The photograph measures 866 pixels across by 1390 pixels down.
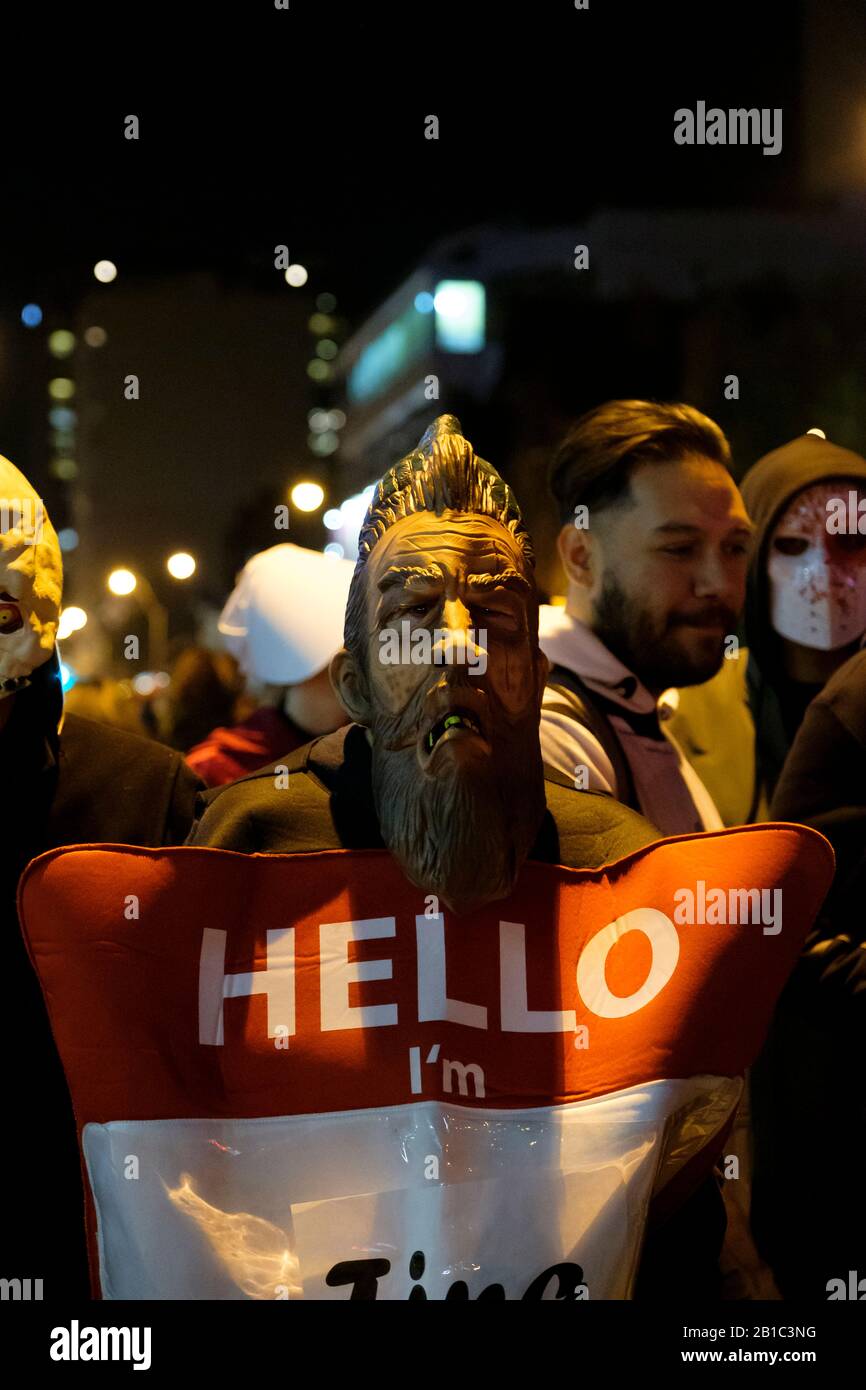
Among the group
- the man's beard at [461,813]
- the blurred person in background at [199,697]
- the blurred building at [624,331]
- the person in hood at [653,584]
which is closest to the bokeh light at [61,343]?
the blurred building at [624,331]

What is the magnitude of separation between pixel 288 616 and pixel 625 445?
1.12 m

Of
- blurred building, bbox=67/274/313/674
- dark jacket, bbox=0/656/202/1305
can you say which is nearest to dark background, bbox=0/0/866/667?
blurred building, bbox=67/274/313/674

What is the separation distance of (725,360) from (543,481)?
619 centimetres

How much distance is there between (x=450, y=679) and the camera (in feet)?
7.18

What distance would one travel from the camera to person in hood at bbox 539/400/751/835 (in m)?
3.25

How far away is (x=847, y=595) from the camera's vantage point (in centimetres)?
376

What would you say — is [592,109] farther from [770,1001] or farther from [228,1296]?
[228,1296]

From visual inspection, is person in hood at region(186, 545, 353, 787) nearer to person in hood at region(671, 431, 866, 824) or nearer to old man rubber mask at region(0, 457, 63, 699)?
person in hood at region(671, 431, 866, 824)

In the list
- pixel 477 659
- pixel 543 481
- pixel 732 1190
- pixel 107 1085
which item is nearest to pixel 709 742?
pixel 543 481

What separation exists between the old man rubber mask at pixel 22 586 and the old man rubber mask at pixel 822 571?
187 cm

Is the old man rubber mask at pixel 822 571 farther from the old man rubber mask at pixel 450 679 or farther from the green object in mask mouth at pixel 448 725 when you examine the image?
the green object in mask mouth at pixel 448 725

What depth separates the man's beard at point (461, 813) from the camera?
7.20ft

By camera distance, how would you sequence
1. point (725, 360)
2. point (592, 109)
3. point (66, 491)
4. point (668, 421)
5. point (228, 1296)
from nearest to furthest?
point (228, 1296), point (668, 421), point (592, 109), point (725, 360), point (66, 491)

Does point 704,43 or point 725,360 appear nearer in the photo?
point 704,43
